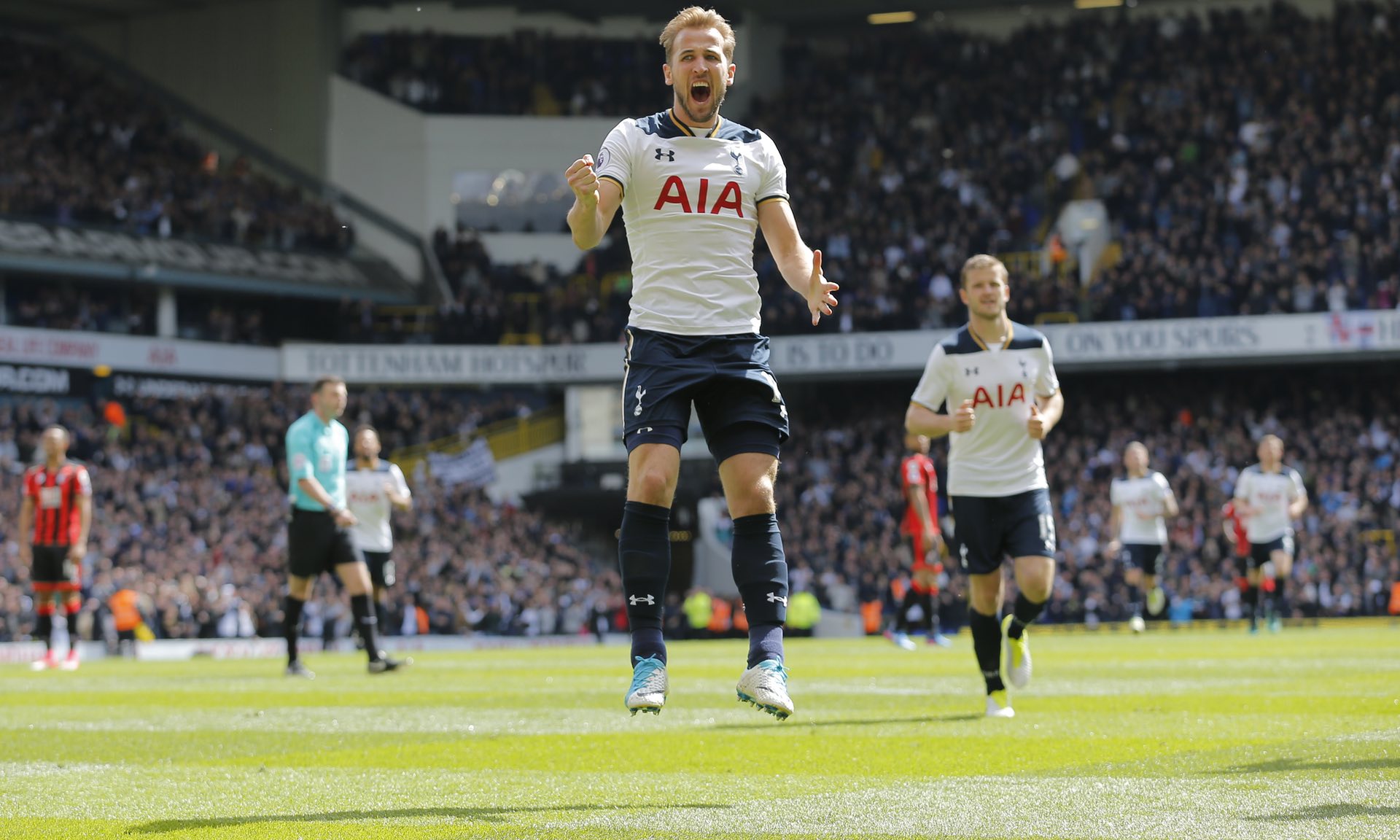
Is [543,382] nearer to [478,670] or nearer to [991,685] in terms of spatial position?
[478,670]

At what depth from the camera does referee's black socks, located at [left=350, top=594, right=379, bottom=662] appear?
14223 mm

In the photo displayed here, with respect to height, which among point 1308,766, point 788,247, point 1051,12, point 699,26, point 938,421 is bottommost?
point 1308,766

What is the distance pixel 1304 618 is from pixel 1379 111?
1457cm

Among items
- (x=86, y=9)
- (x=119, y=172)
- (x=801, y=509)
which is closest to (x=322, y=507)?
(x=801, y=509)

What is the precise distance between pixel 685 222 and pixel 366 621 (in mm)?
9248

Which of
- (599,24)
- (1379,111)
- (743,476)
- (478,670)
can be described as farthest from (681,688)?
(599,24)

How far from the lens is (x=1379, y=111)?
37.8m

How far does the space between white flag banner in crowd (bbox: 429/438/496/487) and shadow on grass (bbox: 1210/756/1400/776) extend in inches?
1305

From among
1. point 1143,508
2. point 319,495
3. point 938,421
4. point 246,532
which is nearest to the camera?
point 938,421

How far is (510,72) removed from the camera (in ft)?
151

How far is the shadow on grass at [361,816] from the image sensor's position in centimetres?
509

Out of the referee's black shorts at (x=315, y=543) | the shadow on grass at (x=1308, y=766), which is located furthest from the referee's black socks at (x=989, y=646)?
the referee's black shorts at (x=315, y=543)

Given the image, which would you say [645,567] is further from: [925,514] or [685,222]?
[925,514]

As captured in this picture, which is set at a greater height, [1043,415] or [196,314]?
[196,314]
